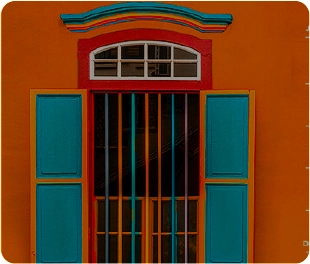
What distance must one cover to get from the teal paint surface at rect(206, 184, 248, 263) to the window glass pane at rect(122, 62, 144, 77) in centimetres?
121

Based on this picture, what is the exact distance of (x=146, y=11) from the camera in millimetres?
3938

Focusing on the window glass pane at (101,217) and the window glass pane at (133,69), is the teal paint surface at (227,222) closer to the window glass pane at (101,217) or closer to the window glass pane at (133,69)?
the window glass pane at (101,217)

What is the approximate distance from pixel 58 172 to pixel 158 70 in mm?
1304

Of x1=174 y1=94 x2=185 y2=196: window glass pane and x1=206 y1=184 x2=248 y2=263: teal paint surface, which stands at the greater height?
x1=174 y1=94 x2=185 y2=196: window glass pane

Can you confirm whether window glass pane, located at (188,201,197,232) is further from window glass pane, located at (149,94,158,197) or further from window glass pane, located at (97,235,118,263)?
window glass pane, located at (97,235,118,263)

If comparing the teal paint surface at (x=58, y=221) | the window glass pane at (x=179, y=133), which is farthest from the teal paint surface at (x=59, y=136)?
the window glass pane at (x=179, y=133)

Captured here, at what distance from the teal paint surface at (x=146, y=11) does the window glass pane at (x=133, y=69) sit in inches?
18.7

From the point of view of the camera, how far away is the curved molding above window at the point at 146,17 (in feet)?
12.8

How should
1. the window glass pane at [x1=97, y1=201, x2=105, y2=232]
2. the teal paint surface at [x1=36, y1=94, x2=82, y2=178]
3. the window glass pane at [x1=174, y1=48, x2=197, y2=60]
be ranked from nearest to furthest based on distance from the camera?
the teal paint surface at [x1=36, y1=94, x2=82, y2=178]
the window glass pane at [x1=174, y1=48, x2=197, y2=60]
the window glass pane at [x1=97, y1=201, x2=105, y2=232]

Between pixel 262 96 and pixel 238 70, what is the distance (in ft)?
1.07

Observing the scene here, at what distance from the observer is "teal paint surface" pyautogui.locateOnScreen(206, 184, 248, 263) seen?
13.0 ft

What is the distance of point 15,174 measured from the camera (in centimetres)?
402

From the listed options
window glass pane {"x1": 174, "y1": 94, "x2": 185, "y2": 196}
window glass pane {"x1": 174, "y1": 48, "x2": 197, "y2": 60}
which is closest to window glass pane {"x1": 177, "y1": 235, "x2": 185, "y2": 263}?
window glass pane {"x1": 174, "y1": 94, "x2": 185, "y2": 196}

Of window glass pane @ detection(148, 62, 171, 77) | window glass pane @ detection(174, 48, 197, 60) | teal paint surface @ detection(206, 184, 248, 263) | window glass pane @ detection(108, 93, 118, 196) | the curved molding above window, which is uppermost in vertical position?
the curved molding above window
